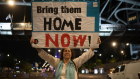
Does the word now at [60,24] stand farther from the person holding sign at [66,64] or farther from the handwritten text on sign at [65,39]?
the person holding sign at [66,64]

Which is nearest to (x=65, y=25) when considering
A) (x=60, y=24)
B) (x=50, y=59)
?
(x=60, y=24)

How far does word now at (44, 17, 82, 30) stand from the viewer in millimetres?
6422

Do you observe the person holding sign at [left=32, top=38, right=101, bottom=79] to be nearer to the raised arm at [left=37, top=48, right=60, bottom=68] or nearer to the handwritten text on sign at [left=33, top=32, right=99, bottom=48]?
the raised arm at [left=37, top=48, right=60, bottom=68]

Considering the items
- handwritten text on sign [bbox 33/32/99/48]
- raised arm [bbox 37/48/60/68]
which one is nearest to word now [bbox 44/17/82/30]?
handwritten text on sign [bbox 33/32/99/48]

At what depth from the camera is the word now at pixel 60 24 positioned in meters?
6.42

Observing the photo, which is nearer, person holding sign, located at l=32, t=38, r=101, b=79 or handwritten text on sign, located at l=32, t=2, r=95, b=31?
person holding sign, located at l=32, t=38, r=101, b=79

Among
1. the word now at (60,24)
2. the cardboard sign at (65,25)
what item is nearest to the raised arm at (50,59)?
the cardboard sign at (65,25)

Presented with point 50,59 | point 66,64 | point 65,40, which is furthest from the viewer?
point 65,40

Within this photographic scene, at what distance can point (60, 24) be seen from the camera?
21.1 ft

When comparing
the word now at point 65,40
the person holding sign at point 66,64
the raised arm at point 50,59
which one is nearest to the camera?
the person holding sign at point 66,64

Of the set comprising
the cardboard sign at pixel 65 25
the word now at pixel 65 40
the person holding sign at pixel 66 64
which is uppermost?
the cardboard sign at pixel 65 25

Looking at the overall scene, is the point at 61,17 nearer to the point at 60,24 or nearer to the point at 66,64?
the point at 60,24

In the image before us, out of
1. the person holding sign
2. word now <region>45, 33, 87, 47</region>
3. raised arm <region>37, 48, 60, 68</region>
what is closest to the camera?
the person holding sign

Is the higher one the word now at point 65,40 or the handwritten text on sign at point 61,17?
the handwritten text on sign at point 61,17
